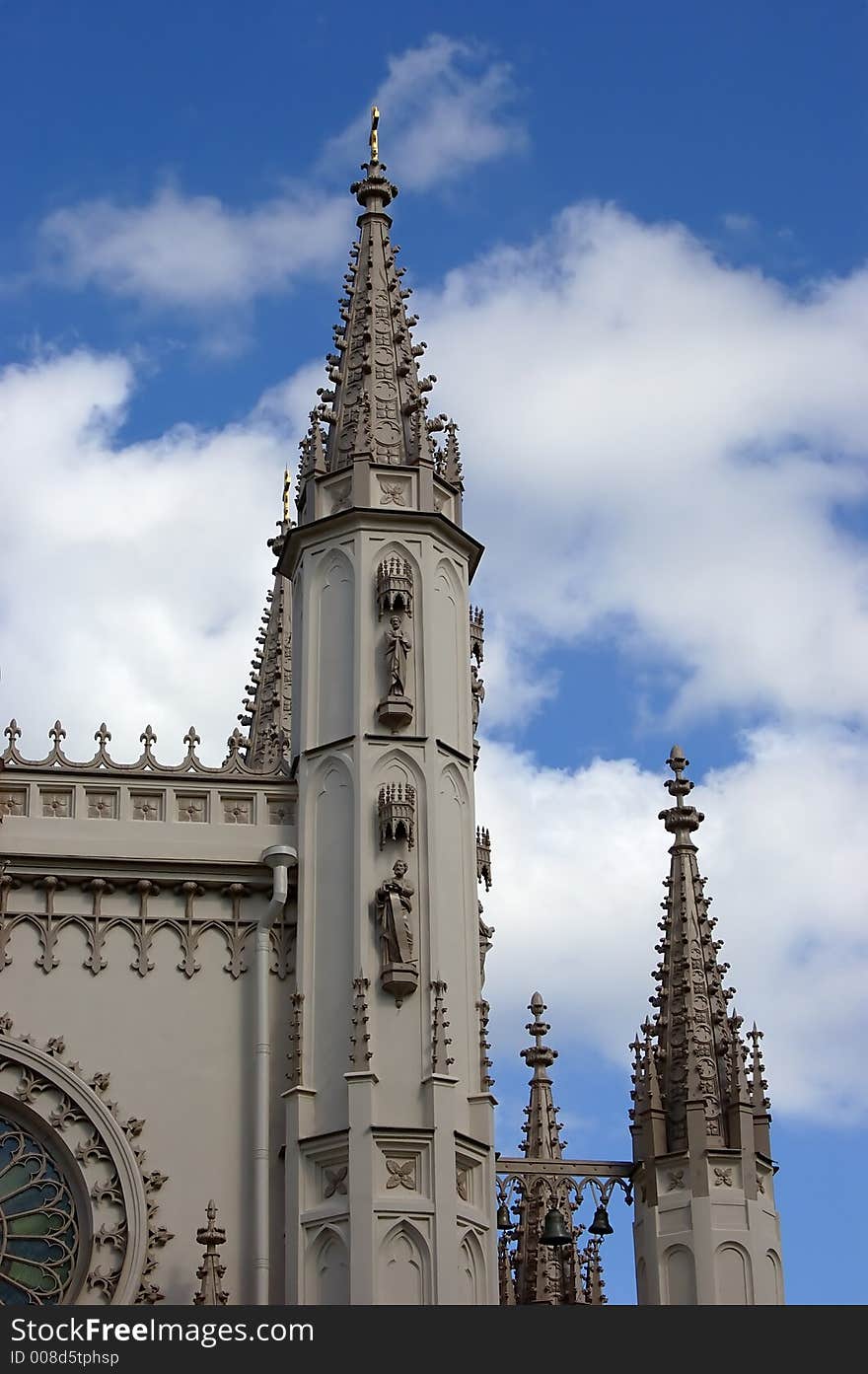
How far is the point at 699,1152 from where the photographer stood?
3197 cm

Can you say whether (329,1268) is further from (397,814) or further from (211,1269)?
(397,814)

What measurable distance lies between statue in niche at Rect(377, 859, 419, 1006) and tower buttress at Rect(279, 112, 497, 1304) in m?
0.03

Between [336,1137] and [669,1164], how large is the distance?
4.78m

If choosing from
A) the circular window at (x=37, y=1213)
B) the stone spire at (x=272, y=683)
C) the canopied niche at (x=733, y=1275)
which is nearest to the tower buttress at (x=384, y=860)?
the circular window at (x=37, y=1213)

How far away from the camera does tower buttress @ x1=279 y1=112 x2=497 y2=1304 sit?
29.5m

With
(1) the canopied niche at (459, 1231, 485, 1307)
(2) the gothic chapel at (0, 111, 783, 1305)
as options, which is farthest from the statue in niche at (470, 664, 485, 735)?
(1) the canopied niche at (459, 1231, 485, 1307)

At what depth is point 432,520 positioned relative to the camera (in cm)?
3409

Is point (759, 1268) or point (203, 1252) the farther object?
point (759, 1268)

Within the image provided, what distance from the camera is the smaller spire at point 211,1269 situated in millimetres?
28547

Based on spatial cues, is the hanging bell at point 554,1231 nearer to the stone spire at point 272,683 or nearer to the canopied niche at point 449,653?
the canopied niche at point 449,653

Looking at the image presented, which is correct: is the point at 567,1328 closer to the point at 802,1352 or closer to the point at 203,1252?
the point at 802,1352

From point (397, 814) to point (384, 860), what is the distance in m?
0.60

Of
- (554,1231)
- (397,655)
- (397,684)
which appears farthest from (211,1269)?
(397,655)

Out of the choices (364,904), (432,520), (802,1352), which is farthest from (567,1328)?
(432,520)
